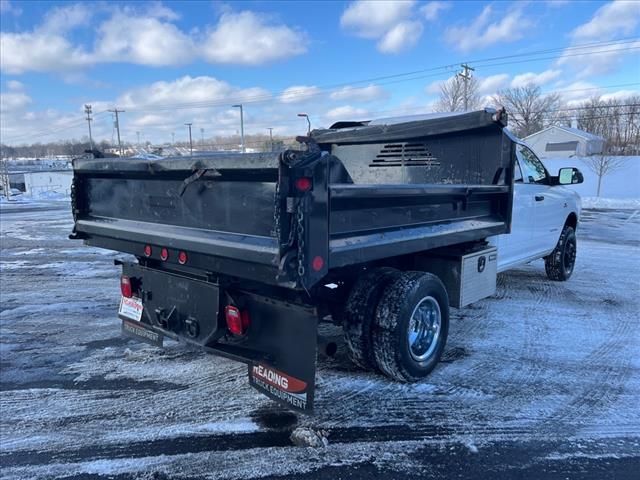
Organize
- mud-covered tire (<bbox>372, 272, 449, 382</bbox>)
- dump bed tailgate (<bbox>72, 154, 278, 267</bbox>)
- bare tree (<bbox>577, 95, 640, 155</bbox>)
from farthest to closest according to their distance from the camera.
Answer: bare tree (<bbox>577, 95, 640, 155</bbox>) < mud-covered tire (<bbox>372, 272, 449, 382</bbox>) < dump bed tailgate (<bbox>72, 154, 278, 267</bbox>)

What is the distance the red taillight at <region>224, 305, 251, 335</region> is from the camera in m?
3.11

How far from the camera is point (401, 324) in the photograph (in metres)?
3.39

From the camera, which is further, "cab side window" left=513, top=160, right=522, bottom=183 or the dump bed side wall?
"cab side window" left=513, top=160, right=522, bottom=183

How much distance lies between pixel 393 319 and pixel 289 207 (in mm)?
1400

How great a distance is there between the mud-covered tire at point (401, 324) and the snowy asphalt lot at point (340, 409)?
0.70 feet

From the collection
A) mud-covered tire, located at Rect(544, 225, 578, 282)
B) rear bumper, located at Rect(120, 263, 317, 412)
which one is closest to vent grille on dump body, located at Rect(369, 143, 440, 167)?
rear bumper, located at Rect(120, 263, 317, 412)

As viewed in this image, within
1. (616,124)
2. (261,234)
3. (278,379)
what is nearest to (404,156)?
(261,234)

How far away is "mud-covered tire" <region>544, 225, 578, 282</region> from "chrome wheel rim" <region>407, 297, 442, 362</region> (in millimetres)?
4052

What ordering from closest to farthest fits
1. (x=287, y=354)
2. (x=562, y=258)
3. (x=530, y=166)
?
(x=287, y=354), (x=530, y=166), (x=562, y=258)

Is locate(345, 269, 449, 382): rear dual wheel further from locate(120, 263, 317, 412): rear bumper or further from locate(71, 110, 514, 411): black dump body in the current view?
locate(120, 263, 317, 412): rear bumper

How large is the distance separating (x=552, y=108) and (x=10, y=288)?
61908 millimetres

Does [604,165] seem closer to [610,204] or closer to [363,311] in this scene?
[610,204]

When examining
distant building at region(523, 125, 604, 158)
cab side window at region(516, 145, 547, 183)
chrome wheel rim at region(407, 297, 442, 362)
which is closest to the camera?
chrome wheel rim at region(407, 297, 442, 362)

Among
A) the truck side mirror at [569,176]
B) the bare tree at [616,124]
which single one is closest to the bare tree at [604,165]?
the bare tree at [616,124]
